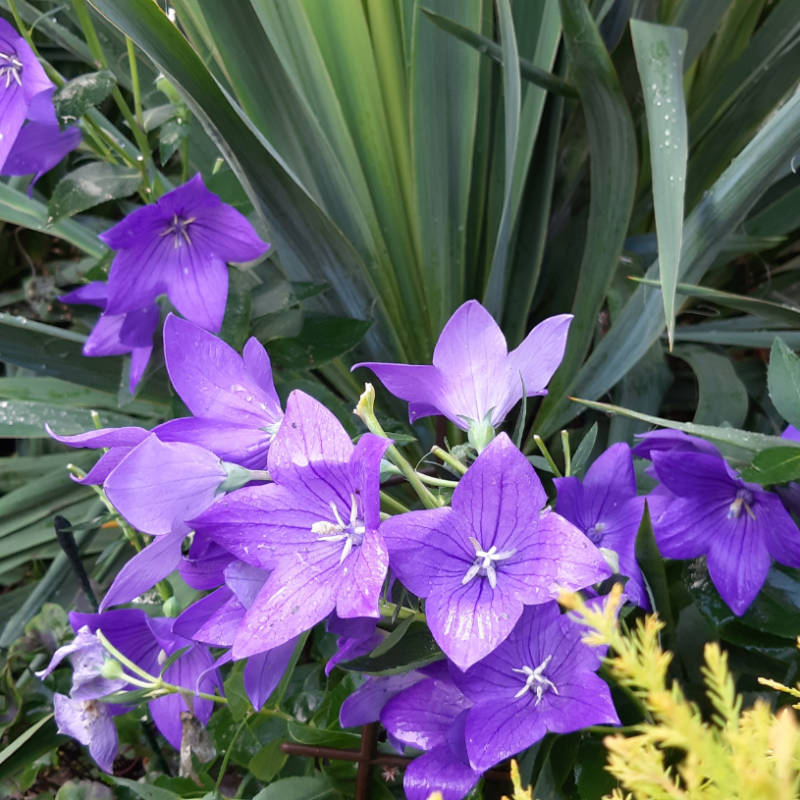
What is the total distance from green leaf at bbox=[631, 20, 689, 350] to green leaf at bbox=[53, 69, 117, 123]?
0.47 metres

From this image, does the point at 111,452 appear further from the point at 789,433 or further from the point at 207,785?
the point at 789,433

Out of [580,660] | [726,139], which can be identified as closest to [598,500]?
[580,660]

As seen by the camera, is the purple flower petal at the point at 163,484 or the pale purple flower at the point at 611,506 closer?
the purple flower petal at the point at 163,484

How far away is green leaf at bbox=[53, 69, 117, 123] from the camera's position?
2.40 ft

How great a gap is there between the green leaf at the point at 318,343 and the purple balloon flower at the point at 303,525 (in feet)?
1.44

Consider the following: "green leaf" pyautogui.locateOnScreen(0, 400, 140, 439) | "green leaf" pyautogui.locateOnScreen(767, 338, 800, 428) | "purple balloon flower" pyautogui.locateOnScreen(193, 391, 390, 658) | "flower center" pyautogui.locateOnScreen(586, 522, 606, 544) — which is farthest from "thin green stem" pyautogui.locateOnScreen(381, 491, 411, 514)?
"green leaf" pyautogui.locateOnScreen(0, 400, 140, 439)

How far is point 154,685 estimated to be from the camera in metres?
0.54

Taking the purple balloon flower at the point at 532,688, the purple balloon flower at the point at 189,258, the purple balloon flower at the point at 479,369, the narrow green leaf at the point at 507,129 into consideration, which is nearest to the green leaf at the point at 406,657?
the purple balloon flower at the point at 532,688

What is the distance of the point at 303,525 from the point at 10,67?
582 millimetres

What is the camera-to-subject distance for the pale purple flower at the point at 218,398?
47cm

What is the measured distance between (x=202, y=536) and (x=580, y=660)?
0.20m

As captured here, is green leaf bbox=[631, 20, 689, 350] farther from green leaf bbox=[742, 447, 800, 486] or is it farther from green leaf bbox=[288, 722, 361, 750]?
green leaf bbox=[288, 722, 361, 750]

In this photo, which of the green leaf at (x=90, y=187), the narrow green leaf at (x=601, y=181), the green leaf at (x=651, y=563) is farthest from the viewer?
the narrow green leaf at (x=601, y=181)

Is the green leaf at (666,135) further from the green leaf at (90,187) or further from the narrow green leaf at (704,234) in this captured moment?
the green leaf at (90,187)
